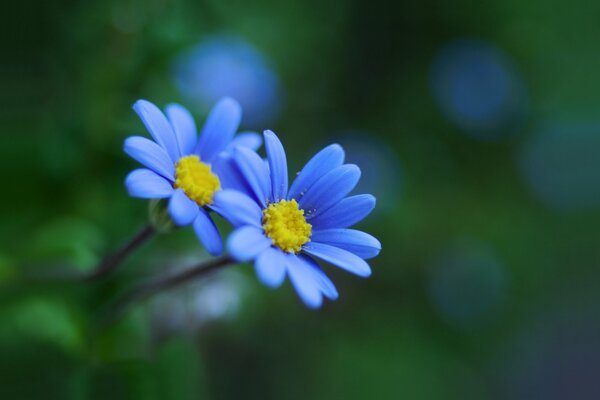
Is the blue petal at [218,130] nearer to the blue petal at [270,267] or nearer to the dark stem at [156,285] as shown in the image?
the dark stem at [156,285]

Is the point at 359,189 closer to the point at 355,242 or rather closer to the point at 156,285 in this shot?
the point at 156,285

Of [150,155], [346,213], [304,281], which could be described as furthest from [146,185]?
[346,213]

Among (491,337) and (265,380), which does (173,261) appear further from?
(491,337)

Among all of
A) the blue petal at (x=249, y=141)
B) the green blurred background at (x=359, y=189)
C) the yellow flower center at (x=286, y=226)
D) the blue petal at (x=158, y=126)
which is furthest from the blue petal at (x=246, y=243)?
the green blurred background at (x=359, y=189)

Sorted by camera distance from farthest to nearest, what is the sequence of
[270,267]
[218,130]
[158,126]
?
[218,130] < [158,126] < [270,267]

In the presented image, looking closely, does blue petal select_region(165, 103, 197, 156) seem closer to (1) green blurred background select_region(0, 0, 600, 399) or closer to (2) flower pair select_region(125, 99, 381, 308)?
(2) flower pair select_region(125, 99, 381, 308)

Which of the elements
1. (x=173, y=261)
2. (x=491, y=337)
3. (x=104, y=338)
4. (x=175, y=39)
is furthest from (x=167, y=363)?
(x=491, y=337)

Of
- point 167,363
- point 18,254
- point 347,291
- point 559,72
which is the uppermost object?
point 559,72
